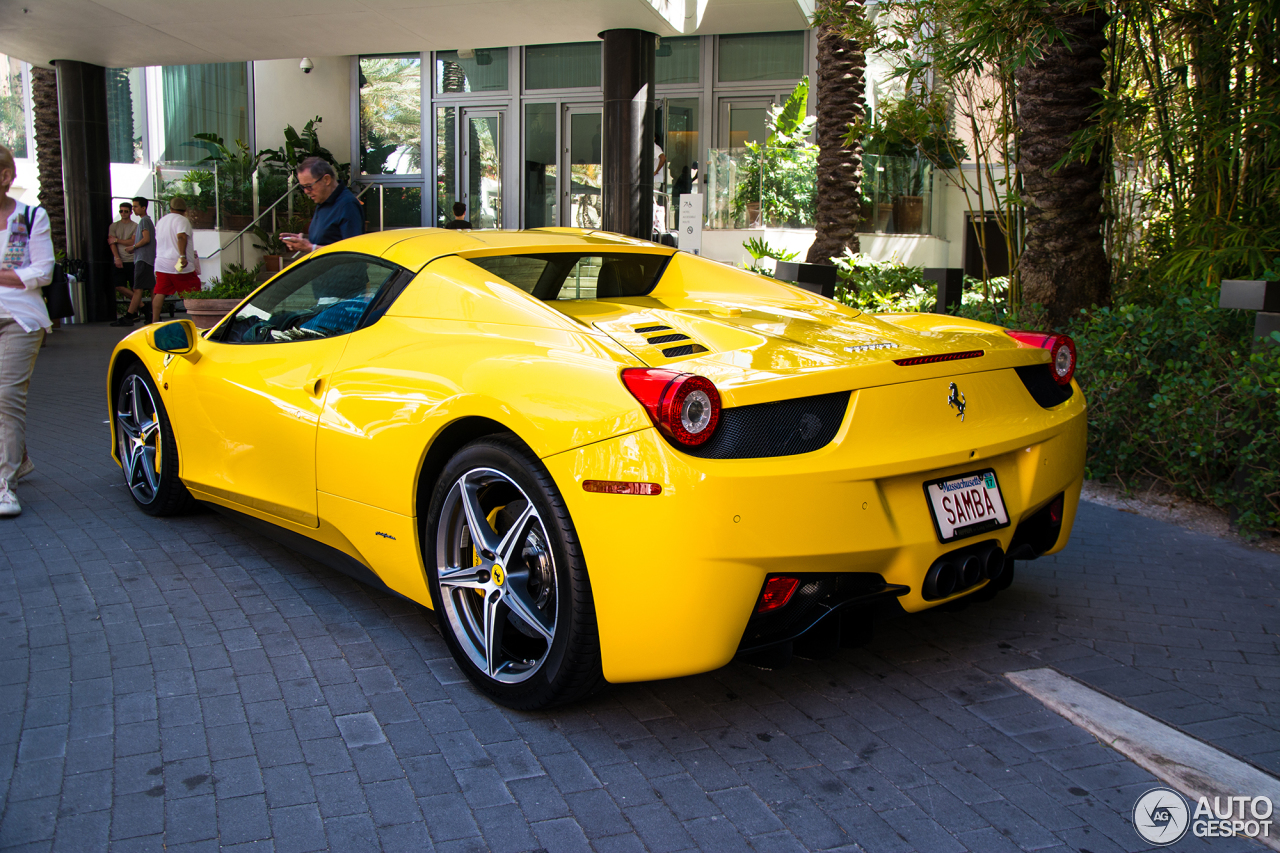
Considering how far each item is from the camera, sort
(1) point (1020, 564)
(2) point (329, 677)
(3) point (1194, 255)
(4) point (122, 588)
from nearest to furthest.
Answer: (2) point (329, 677) < (4) point (122, 588) < (1) point (1020, 564) < (3) point (1194, 255)

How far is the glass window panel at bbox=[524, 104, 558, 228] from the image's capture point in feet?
68.4

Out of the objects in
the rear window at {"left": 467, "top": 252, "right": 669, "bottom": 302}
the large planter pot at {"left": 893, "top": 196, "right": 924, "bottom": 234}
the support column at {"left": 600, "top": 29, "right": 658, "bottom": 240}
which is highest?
the support column at {"left": 600, "top": 29, "right": 658, "bottom": 240}

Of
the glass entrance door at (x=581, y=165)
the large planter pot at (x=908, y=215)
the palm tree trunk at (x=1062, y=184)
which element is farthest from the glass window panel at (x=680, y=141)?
the palm tree trunk at (x=1062, y=184)

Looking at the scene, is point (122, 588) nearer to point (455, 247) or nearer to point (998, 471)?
point (455, 247)

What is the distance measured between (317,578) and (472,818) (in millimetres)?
1958

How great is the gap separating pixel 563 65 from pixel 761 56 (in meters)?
4.42

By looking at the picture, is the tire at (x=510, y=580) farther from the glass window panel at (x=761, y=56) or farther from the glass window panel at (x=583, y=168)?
the glass window panel at (x=583, y=168)

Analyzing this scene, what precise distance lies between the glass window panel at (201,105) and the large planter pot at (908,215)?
44.7 ft

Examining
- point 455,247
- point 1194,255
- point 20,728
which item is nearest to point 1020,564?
point 1194,255

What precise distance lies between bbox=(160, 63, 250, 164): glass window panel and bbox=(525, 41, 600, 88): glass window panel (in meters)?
6.59

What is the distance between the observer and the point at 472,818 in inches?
90.8

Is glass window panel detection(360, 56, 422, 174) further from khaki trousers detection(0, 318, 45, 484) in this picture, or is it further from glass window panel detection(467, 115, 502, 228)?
khaki trousers detection(0, 318, 45, 484)

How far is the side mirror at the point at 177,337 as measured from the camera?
4.21 meters

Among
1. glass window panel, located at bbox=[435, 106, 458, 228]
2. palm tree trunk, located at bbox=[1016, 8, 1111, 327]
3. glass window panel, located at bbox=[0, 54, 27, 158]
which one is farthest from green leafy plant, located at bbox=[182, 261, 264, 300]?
glass window panel, located at bbox=[0, 54, 27, 158]
